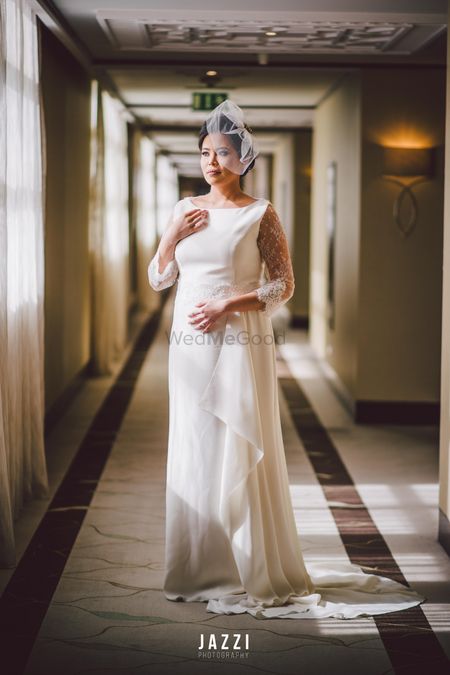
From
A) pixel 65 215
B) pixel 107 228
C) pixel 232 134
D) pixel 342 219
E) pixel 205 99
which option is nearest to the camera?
pixel 232 134

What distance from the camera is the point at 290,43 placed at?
19.4ft

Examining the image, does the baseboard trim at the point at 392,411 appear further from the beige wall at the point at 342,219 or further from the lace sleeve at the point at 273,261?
the lace sleeve at the point at 273,261

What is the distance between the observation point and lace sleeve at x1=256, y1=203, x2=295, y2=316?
3387 millimetres

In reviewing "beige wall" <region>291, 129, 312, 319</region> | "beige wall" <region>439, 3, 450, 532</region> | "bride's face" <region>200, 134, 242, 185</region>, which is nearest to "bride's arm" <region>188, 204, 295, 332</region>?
"bride's face" <region>200, 134, 242, 185</region>

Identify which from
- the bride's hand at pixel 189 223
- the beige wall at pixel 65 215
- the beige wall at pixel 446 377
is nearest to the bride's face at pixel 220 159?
the bride's hand at pixel 189 223

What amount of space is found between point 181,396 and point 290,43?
10.8ft

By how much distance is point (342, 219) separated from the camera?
25.8 ft

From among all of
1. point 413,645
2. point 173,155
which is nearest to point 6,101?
point 413,645

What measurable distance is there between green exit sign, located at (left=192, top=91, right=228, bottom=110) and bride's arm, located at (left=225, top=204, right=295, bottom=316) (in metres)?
4.94

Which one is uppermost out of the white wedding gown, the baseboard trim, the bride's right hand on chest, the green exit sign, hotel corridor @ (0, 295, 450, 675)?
the green exit sign

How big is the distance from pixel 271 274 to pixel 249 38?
2.88m

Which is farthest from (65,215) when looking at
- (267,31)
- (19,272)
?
(19,272)

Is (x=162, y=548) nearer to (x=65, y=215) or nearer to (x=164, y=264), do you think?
(x=164, y=264)

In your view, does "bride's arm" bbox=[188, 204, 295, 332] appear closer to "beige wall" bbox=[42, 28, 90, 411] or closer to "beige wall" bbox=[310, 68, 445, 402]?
"beige wall" bbox=[42, 28, 90, 411]
